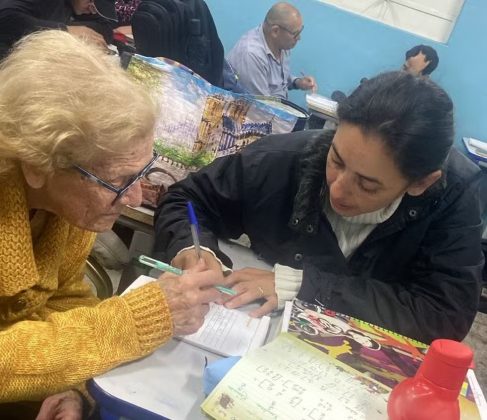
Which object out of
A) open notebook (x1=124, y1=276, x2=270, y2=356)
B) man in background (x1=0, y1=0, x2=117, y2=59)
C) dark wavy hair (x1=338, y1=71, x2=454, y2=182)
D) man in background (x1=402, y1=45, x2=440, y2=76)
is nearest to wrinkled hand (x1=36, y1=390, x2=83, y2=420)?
open notebook (x1=124, y1=276, x2=270, y2=356)

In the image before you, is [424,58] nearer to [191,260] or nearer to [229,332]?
[191,260]

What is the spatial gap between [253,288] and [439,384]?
555 mm

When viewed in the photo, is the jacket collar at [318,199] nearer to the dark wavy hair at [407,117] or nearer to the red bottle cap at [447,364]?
the dark wavy hair at [407,117]

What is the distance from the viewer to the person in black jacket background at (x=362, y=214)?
123 cm

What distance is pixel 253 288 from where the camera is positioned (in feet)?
4.04

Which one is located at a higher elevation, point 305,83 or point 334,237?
point 305,83

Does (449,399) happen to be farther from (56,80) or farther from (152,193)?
(152,193)

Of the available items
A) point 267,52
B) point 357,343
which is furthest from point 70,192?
point 267,52

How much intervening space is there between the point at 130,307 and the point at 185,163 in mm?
967

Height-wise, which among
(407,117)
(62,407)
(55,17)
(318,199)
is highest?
(407,117)

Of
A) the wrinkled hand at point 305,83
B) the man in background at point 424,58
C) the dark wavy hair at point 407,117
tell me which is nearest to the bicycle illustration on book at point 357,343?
the dark wavy hair at point 407,117

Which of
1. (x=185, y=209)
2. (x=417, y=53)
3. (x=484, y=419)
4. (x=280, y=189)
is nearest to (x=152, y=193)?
(x=185, y=209)

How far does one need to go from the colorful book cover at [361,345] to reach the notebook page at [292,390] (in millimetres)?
44

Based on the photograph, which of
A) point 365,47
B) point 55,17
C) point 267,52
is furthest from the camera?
point 365,47
